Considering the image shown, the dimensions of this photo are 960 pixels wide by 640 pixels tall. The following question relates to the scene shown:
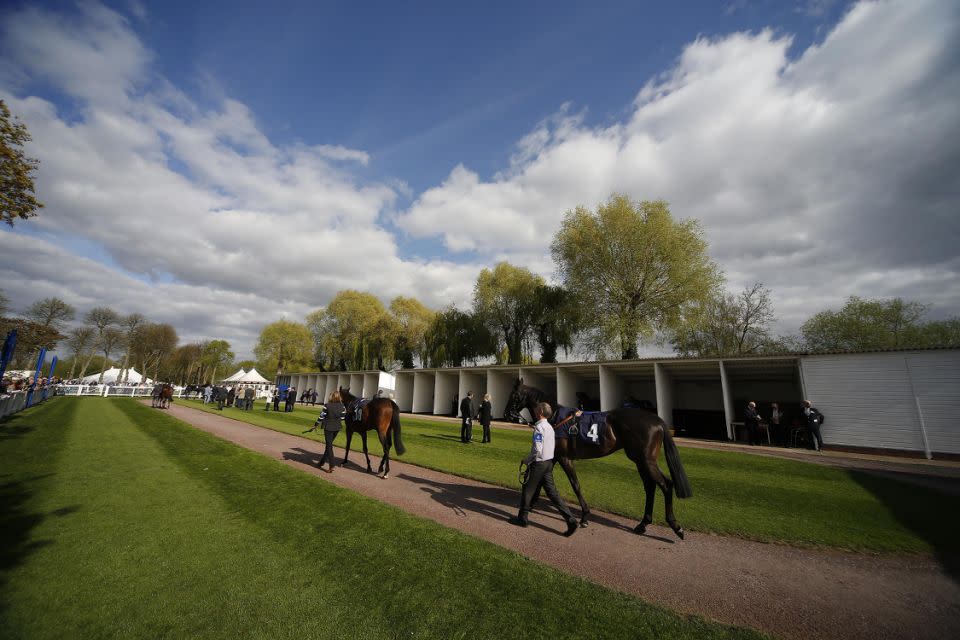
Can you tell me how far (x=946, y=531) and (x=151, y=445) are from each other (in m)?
17.8

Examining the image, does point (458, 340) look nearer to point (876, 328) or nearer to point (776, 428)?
point (776, 428)

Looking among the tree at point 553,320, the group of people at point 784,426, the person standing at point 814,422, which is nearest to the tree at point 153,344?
the tree at point 553,320

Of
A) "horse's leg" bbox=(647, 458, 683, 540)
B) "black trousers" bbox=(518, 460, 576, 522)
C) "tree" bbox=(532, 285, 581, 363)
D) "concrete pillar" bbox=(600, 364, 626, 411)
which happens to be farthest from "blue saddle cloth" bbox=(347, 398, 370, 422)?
"tree" bbox=(532, 285, 581, 363)

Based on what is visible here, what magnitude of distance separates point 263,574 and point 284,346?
2190 inches

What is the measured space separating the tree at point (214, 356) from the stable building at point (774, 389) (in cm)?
6969

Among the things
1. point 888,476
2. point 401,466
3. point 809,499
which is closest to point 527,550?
point 401,466

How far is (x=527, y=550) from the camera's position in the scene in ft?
15.2

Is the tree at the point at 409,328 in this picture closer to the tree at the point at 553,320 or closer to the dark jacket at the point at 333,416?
the tree at the point at 553,320

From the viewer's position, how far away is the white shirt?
530 cm

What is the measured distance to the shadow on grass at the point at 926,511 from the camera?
481 centimetres

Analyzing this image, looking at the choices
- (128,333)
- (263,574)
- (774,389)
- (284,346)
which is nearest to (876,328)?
(774,389)

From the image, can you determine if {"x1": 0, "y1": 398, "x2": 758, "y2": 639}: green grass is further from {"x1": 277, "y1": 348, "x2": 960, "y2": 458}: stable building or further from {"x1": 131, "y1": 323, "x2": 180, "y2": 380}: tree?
{"x1": 131, "y1": 323, "x2": 180, "y2": 380}: tree

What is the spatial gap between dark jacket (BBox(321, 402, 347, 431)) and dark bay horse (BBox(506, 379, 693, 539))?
564cm

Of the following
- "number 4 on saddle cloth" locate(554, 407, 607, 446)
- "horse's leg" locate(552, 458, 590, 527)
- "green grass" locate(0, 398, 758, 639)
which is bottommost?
"green grass" locate(0, 398, 758, 639)
